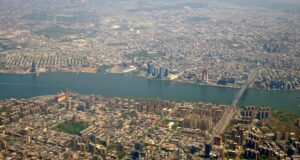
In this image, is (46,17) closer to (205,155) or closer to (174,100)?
(174,100)

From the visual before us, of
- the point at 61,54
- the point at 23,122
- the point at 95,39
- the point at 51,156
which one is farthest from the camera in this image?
the point at 95,39

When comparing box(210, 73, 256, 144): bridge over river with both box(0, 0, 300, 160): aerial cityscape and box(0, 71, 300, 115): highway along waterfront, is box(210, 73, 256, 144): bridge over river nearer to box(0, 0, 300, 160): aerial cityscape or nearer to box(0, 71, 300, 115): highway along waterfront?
box(0, 0, 300, 160): aerial cityscape

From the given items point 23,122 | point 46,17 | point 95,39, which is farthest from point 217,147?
point 46,17

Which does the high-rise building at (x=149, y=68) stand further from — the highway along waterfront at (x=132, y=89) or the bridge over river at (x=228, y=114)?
the bridge over river at (x=228, y=114)

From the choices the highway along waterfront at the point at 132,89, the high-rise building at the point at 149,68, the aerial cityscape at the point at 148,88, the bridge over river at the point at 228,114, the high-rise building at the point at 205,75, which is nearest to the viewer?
the aerial cityscape at the point at 148,88

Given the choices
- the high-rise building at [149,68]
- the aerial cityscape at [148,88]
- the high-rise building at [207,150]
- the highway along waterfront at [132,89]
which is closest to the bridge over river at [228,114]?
the aerial cityscape at [148,88]

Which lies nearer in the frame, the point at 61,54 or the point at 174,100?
the point at 174,100

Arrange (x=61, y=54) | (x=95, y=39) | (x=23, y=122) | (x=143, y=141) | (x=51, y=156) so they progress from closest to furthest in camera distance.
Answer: (x=51, y=156)
(x=143, y=141)
(x=23, y=122)
(x=61, y=54)
(x=95, y=39)
